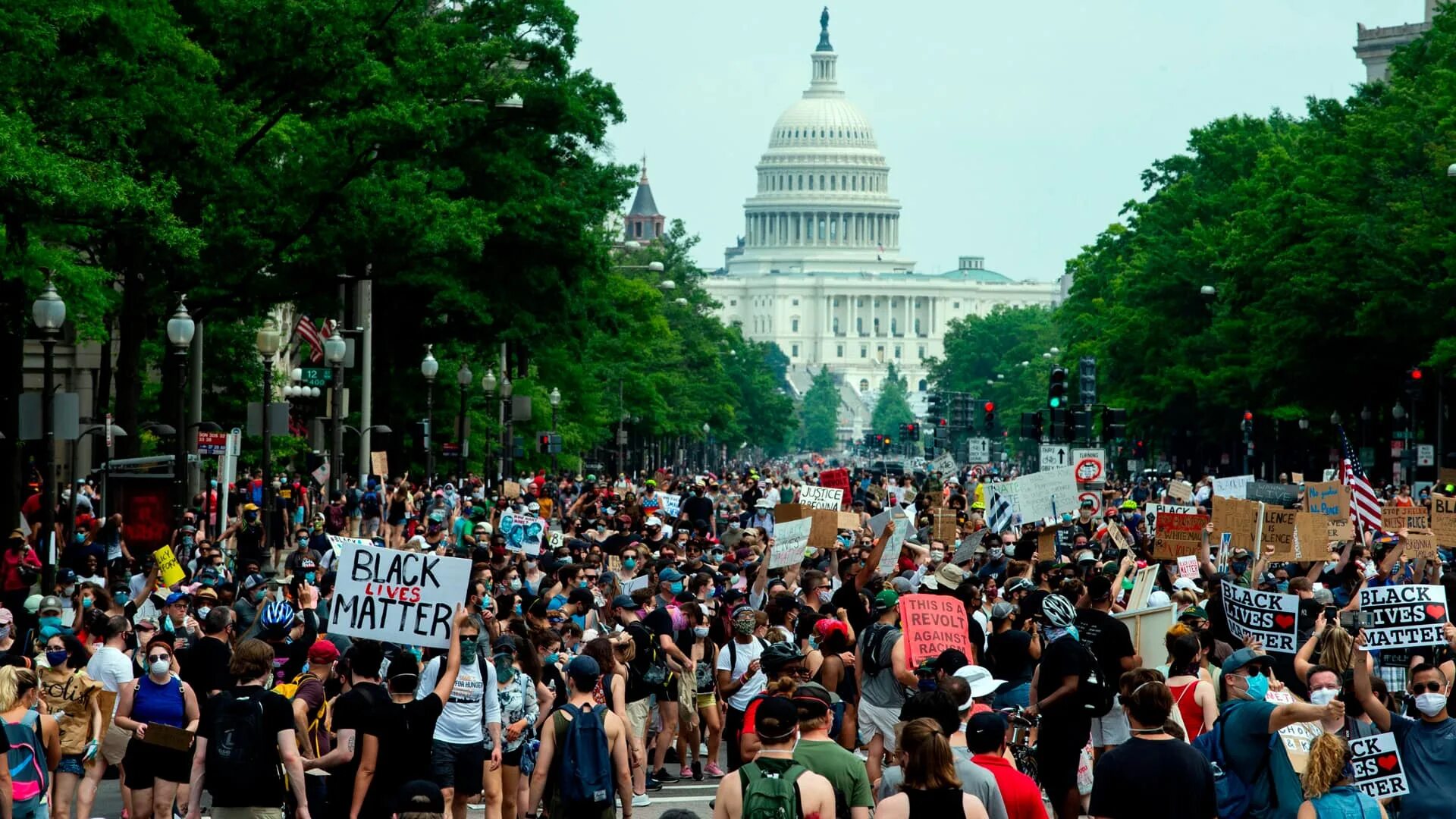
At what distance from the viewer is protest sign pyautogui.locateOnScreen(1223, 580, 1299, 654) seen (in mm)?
15641

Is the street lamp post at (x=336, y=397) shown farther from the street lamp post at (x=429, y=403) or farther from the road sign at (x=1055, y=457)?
the road sign at (x=1055, y=457)

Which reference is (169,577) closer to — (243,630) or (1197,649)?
(243,630)

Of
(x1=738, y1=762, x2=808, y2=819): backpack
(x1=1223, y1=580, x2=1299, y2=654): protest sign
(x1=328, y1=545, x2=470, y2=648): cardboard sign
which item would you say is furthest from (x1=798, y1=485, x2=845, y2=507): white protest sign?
(x1=738, y1=762, x2=808, y2=819): backpack

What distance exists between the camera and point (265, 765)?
12688 millimetres

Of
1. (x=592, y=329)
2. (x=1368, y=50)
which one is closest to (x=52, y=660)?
(x=592, y=329)

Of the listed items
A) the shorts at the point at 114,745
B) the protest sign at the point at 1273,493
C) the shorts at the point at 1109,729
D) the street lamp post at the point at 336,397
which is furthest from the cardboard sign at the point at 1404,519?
the street lamp post at the point at 336,397

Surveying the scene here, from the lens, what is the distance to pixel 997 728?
1076cm

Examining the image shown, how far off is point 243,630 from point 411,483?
1246 inches

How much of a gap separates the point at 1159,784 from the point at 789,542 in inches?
511

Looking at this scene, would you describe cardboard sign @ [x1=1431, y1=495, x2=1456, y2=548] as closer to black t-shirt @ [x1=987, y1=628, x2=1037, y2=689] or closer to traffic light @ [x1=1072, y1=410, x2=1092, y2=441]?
black t-shirt @ [x1=987, y1=628, x2=1037, y2=689]

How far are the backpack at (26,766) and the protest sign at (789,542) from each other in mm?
10613

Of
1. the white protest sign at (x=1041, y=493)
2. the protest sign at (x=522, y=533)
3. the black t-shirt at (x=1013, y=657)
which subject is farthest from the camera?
the white protest sign at (x=1041, y=493)

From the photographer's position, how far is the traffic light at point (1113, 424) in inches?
1773

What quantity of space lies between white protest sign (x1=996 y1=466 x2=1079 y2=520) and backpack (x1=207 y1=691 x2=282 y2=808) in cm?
1846
